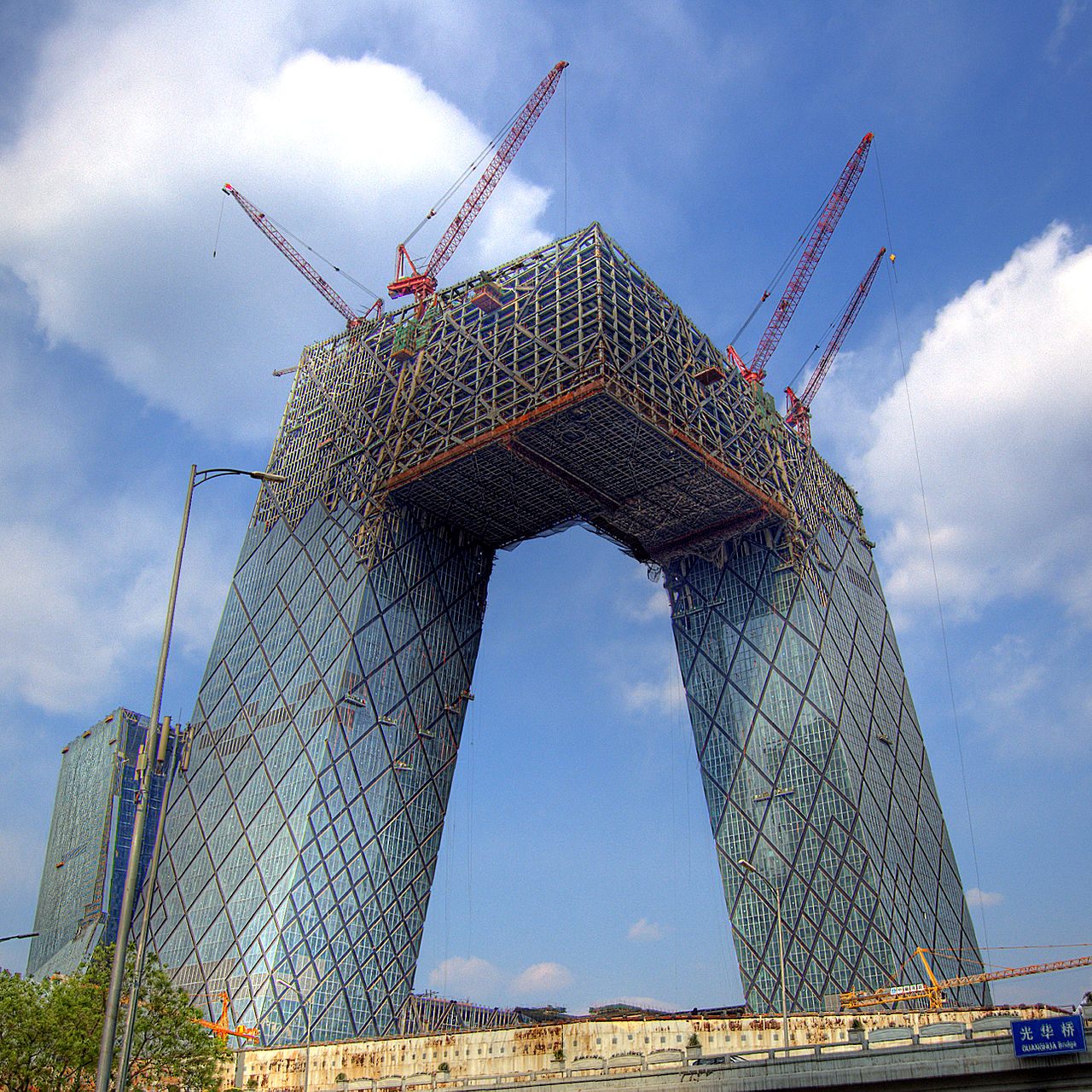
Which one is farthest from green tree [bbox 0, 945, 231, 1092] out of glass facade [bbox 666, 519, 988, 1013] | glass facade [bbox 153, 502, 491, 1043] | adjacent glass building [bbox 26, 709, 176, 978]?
glass facade [bbox 666, 519, 988, 1013]

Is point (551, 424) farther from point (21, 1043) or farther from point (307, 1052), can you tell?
point (21, 1043)

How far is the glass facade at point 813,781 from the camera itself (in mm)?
97688

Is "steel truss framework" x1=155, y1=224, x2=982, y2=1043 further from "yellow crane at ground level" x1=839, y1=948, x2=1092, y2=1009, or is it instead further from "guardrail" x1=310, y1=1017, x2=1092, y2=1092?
"guardrail" x1=310, y1=1017, x2=1092, y2=1092

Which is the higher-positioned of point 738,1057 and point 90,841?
point 90,841

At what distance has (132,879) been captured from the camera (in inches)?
1120

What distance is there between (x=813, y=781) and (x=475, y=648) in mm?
31593

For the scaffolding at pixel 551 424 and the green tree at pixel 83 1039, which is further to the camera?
the scaffolding at pixel 551 424

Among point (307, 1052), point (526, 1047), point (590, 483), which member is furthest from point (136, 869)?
point (590, 483)

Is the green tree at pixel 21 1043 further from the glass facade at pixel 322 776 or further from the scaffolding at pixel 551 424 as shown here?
the scaffolding at pixel 551 424

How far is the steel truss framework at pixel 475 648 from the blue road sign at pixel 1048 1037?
56836mm

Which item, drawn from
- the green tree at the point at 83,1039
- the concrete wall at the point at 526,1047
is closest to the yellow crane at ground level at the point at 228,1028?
the concrete wall at the point at 526,1047

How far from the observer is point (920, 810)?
113438 mm

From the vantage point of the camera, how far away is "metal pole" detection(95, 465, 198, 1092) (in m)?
27.8

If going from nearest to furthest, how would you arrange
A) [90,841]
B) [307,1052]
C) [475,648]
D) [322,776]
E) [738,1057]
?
[738,1057]
[307,1052]
[322,776]
[475,648]
[90,841]
